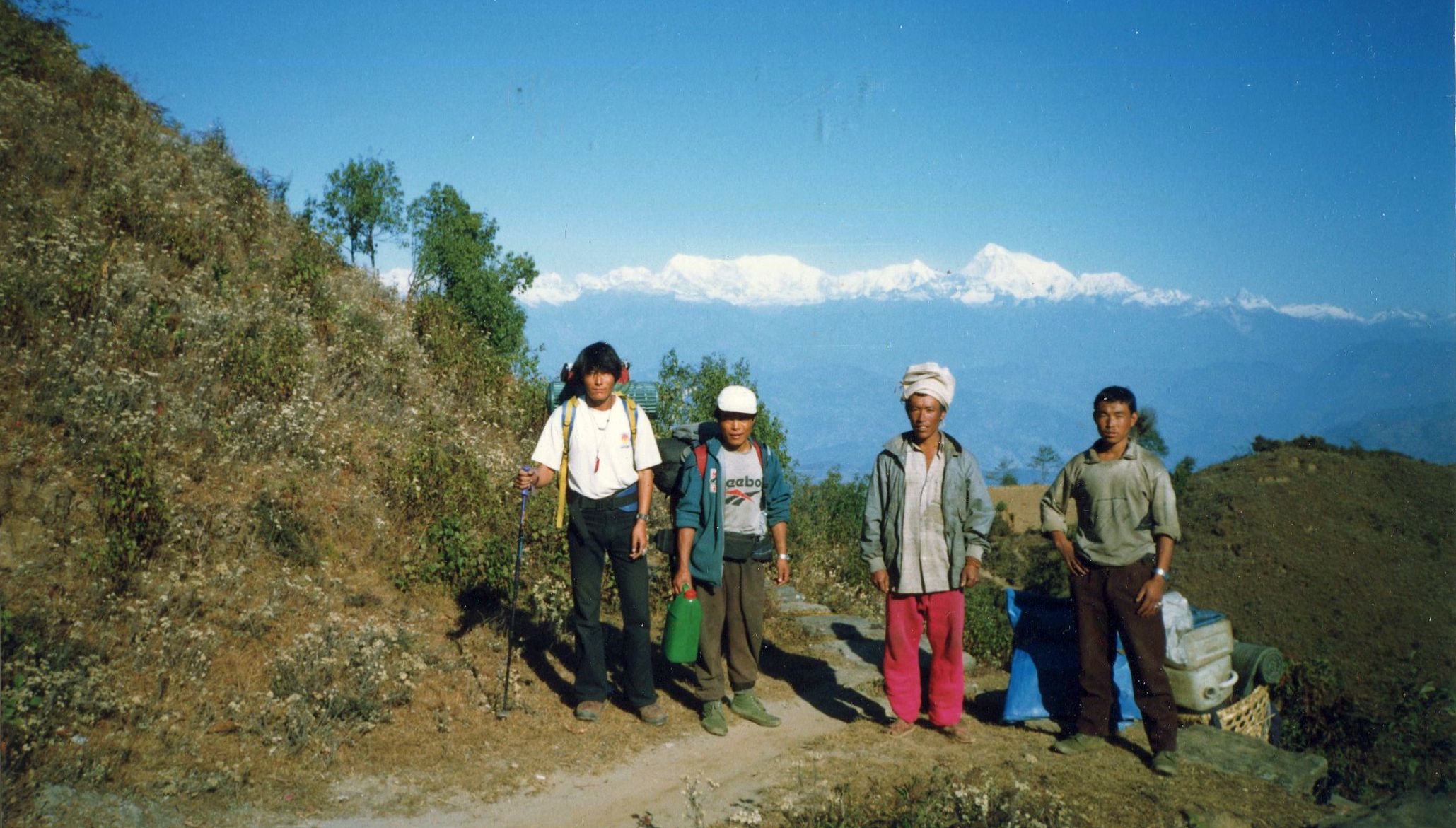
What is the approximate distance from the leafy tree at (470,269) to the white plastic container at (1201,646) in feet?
49.1

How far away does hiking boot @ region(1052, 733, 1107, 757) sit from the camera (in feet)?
18.4

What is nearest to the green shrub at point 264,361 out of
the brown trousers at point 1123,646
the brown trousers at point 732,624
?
the brown trousers at point 732,624

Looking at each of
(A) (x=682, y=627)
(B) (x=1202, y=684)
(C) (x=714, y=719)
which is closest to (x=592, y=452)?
(A) (x=682, y=627)

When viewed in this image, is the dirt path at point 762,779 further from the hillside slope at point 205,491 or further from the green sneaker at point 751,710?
the hillside slope at point 205,491

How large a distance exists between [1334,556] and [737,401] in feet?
59.1

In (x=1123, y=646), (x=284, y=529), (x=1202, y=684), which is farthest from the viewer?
(x=284, y=529)

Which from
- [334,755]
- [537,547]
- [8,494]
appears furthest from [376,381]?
[334,755]

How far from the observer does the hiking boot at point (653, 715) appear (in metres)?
5.79

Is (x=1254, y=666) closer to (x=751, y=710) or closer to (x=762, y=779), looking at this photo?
(x=751, y=710)

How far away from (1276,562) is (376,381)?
59.1ft

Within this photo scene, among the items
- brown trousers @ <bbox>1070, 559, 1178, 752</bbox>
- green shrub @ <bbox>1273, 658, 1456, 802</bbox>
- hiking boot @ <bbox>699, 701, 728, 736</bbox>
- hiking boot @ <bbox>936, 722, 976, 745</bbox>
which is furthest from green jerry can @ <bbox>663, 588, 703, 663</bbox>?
green shrub @ <bbox>1273, 658, 1456, 802</bbox>

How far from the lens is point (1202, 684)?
6078 millimetres

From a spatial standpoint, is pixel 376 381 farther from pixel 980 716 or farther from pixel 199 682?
pixel 980 716

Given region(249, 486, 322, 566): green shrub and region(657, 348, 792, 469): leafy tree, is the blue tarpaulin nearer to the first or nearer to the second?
region(249, 486, 322, 566): green shrub
